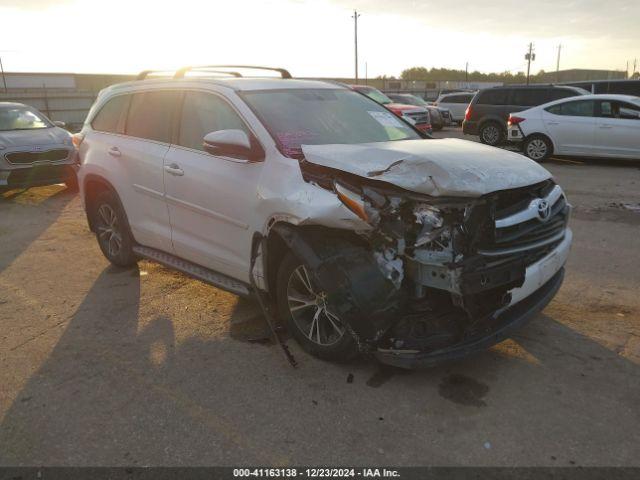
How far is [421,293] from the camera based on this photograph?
307cm

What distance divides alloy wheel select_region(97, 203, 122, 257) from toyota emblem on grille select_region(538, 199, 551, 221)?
→ 391 centimetres

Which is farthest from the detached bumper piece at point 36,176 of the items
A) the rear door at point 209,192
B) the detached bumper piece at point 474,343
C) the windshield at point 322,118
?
the detached bumper piece at point 474,343

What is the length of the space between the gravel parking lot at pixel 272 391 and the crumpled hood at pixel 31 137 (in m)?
5.95

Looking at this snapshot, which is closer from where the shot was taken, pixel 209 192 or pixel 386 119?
pixel 209 192

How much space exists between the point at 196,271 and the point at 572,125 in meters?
10.6

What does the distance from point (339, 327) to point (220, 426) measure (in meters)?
0.92

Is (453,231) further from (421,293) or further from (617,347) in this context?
(617,347)

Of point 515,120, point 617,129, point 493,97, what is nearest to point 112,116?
point 515,120

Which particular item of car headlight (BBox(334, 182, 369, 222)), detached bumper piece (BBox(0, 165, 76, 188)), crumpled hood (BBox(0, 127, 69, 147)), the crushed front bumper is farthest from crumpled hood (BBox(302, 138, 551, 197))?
crumpled hood (BBox(0, 127, 69, 147))

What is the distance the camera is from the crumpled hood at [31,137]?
9.85m

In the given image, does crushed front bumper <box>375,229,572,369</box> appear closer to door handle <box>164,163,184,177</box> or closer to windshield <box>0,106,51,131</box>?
door handle <box>164,163,184,177</box>

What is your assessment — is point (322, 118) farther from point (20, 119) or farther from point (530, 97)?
point (530, 97)

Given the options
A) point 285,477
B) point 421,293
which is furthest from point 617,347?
point 285,477

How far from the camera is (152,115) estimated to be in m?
4.79
